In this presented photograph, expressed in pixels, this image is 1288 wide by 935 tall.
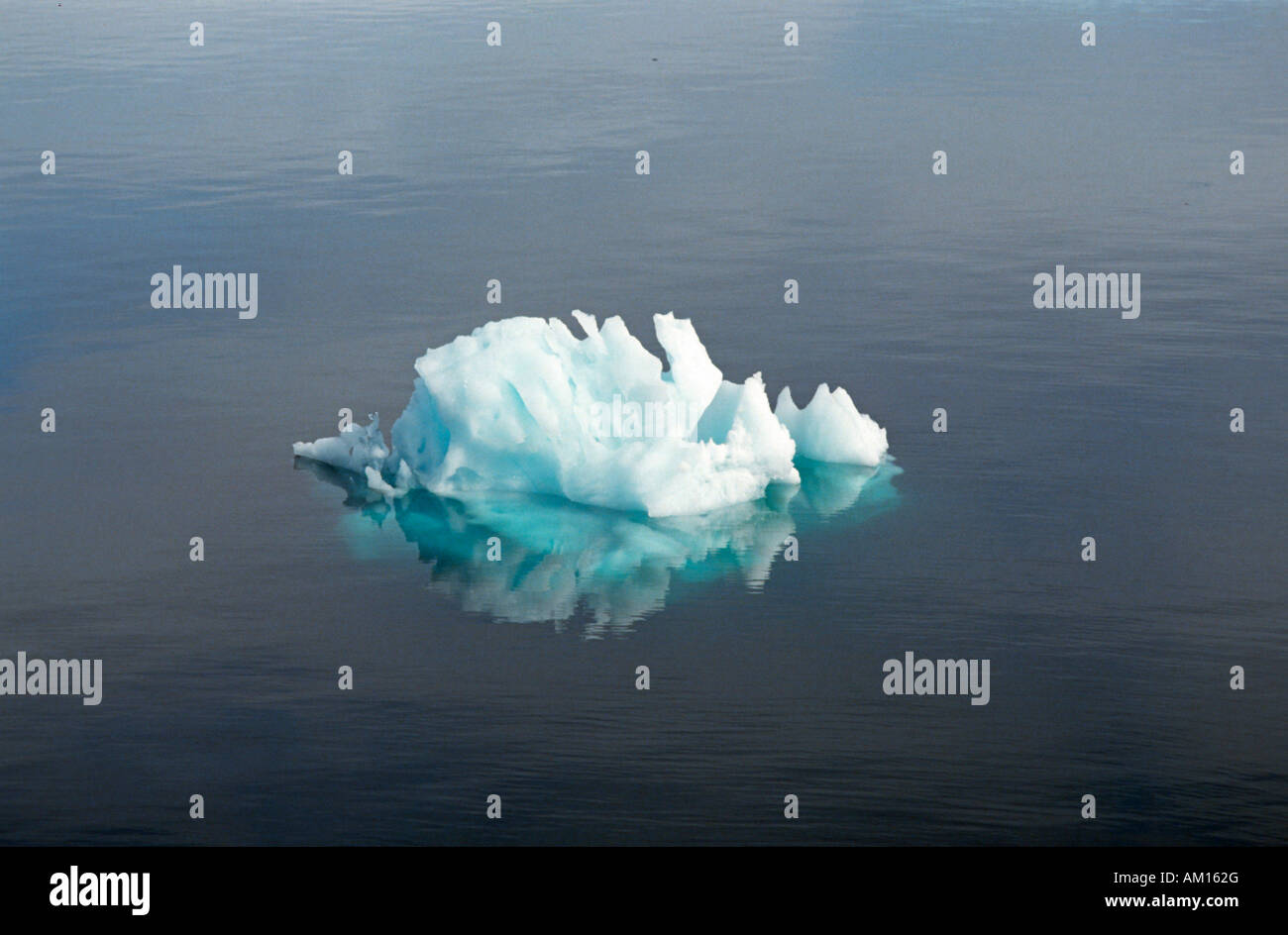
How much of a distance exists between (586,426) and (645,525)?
4.70 ft

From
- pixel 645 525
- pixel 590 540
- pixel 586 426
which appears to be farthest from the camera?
pixel 586 426

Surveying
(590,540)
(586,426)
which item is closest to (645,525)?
(590,540)

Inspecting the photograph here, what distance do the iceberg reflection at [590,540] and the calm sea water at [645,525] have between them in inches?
3.4

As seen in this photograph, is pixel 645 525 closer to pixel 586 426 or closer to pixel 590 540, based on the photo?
pixel 590 540

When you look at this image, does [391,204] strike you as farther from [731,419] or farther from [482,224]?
[731,419]

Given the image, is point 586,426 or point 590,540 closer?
point 590,540

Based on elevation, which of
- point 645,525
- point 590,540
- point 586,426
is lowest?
point 590,540

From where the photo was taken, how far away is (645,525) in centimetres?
2534

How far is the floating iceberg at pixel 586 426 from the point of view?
2545cm

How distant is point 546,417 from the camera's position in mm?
25547

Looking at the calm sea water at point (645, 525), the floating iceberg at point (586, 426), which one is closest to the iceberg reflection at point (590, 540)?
the calm sea water at point (645, 525)

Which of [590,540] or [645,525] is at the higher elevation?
[645,525]

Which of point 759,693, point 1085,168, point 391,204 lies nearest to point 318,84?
point 391,204

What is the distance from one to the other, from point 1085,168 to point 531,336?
16.9m
